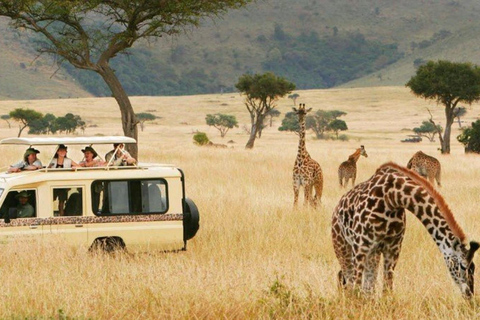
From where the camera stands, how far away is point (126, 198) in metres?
10.7

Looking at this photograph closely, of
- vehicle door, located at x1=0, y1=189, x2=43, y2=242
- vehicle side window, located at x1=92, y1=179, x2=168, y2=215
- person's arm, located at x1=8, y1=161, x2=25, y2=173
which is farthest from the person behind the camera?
person's arm, located at x1=8, y1=161, x2=25, y2=173

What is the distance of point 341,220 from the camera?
292 inches

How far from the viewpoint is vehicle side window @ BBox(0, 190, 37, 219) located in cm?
1016

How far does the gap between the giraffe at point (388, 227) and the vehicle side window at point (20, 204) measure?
4.60 m

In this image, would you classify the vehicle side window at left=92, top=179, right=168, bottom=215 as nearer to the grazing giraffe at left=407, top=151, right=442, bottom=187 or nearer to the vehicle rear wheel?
the vehicle rear wheel

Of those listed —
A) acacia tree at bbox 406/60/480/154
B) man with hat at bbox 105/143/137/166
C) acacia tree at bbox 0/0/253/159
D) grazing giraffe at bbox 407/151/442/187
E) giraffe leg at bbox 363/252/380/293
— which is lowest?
grazing giraffe at bbox 407/151/442/187

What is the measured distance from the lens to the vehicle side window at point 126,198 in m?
10.6

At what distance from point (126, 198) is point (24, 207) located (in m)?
1.37

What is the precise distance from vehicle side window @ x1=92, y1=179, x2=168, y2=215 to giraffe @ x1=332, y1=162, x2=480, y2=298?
3.78 meters

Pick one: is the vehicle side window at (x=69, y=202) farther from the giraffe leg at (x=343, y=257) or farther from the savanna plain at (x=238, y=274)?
the giraffe leg at (x=343, y=257)

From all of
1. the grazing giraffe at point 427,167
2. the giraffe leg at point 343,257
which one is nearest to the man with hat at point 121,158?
the giraffe leg at point 343,257

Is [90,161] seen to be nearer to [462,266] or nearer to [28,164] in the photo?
[28,164]

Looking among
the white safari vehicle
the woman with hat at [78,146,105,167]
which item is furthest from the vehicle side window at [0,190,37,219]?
the woman with hat at [78,146,105,167]

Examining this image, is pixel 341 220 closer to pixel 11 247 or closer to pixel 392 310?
pixel 392 310
